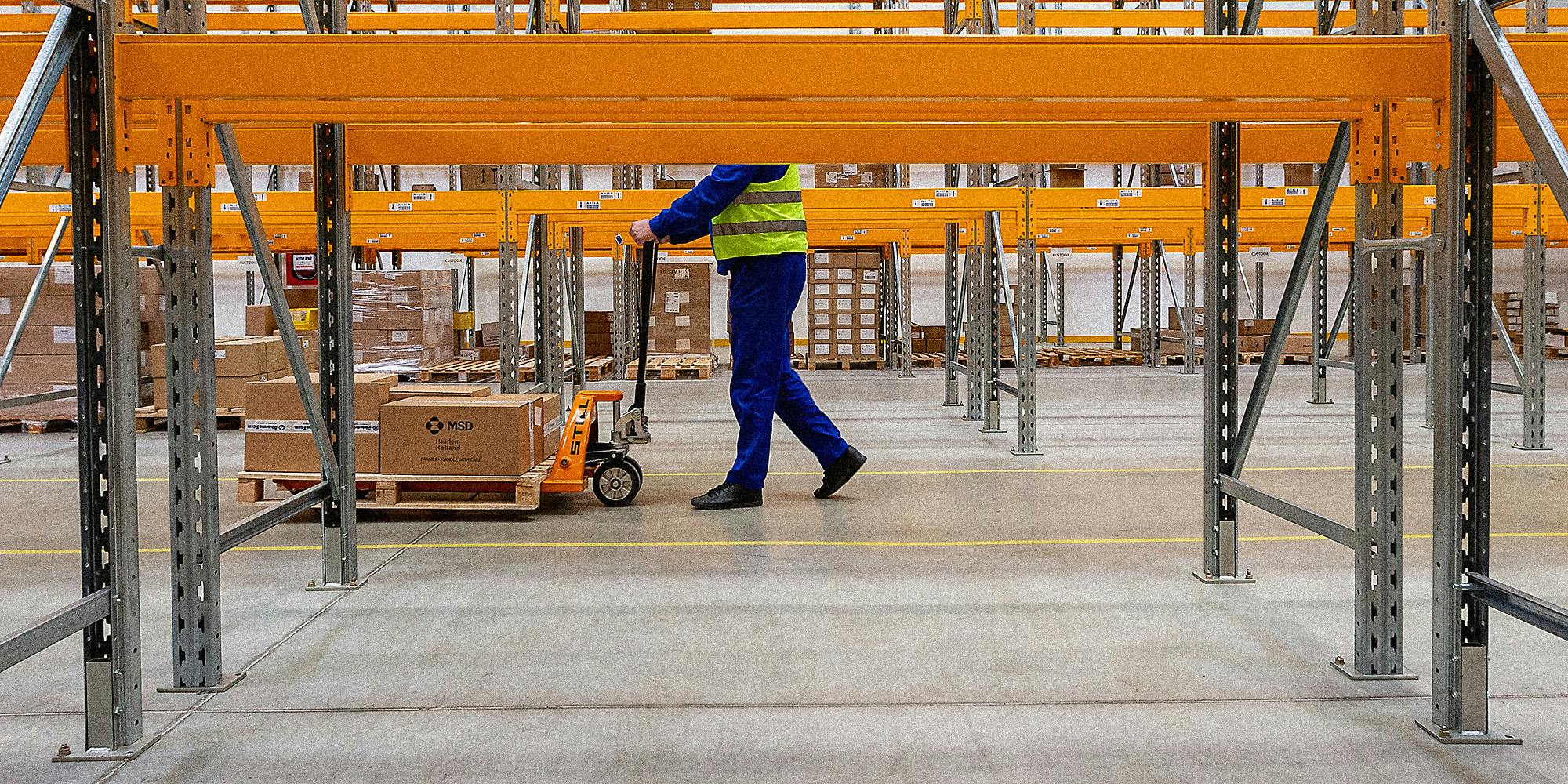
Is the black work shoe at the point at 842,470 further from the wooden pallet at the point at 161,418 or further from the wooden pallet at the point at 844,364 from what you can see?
the wooden pallet at the point at 844,364

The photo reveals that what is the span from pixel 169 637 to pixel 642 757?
5.86 ft

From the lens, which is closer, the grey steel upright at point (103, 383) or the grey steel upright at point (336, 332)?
the grey steel upright at point (103, 383)

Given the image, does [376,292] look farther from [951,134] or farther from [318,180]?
[951,134]

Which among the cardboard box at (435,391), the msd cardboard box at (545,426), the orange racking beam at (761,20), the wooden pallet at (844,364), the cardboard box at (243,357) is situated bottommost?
the msd cardboard box at (545,426)

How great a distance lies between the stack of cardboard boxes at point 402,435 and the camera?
528cm

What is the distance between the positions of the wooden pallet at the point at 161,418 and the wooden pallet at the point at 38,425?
0.47m

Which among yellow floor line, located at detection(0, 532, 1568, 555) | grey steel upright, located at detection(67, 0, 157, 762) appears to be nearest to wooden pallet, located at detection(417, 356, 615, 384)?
yellow floor line, located at detection(0, 532, 1568, 555)

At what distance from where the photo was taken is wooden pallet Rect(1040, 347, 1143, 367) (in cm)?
1705

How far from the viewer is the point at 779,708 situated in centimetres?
284

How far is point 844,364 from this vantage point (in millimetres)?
15992

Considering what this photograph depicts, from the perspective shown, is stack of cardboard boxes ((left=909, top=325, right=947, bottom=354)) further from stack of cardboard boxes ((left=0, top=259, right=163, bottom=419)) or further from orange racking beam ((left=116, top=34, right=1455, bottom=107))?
orange racking beam ((left=116, top=34, right=1455, bottom=107))

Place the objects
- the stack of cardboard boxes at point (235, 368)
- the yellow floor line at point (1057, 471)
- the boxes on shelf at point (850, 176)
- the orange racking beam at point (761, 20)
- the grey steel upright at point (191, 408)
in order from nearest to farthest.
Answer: the grey steel upright at point (191, 408) < the yellow floor line at point (1057, 471) < the stack of cardboard boxes at point (235, 368) < the orange racking beam at point (761, 20) < the boxes on shelf at point (850, 176)

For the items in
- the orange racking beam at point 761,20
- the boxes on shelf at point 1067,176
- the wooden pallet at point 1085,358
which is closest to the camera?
the orange racking beam at point 761,20

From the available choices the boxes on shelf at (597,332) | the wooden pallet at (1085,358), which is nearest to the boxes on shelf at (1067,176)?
the wooden pallet at (1085,358)
